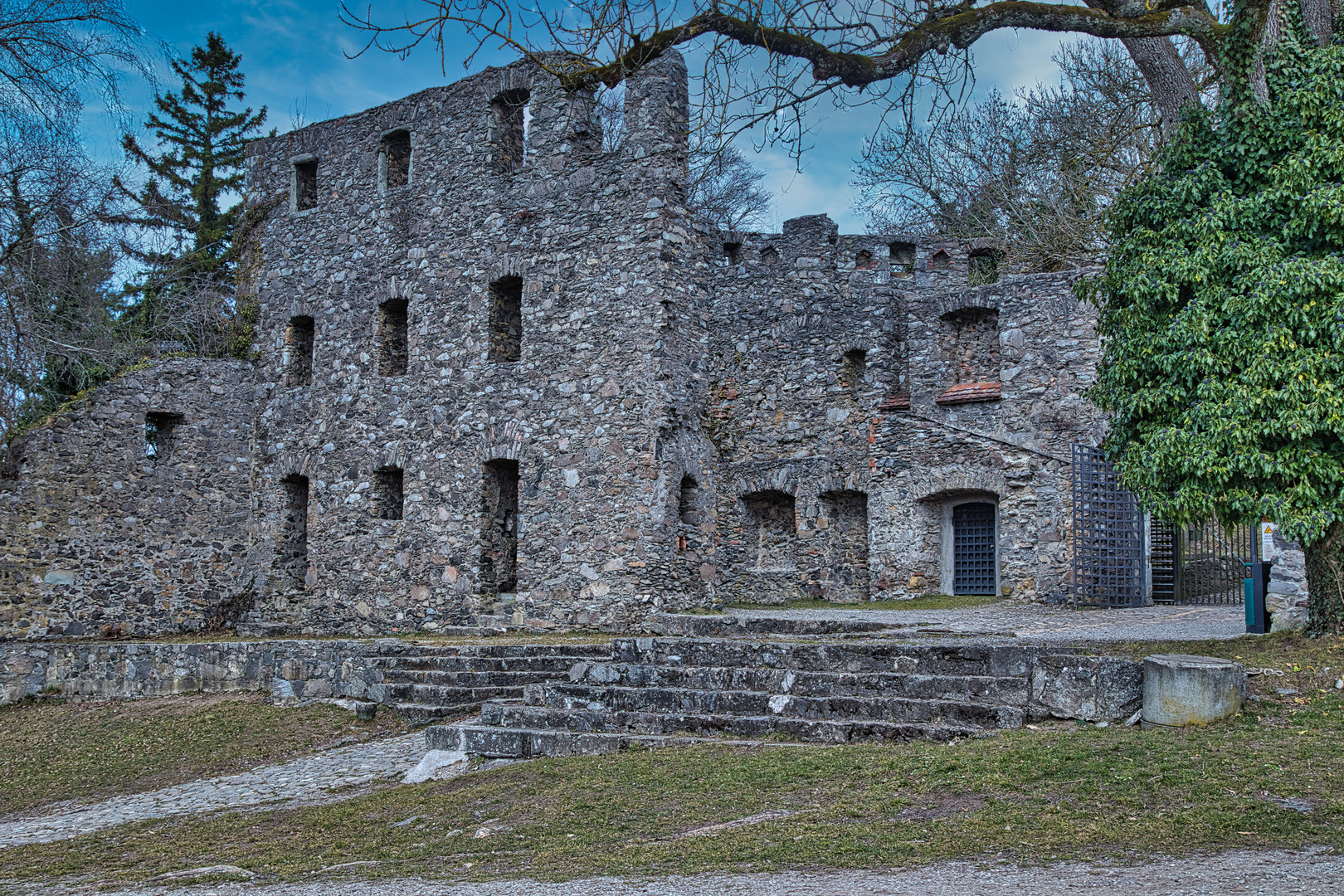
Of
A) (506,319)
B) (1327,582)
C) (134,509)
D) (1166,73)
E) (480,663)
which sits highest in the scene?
(1166,73)

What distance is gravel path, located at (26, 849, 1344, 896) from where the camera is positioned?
4277 millimetres

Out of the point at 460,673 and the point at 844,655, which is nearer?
the point at 844,655

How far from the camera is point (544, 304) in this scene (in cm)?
1391

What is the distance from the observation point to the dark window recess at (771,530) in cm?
1784

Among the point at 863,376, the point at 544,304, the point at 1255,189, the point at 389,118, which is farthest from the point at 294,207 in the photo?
the point at 1255,189

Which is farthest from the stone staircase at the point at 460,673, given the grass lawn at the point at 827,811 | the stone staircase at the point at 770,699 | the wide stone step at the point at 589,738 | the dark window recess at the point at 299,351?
the dark window recess at the point at 299,351

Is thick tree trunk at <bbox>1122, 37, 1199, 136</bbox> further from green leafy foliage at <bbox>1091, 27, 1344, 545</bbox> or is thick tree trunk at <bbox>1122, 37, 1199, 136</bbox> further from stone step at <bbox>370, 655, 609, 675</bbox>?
stone step at <bbox>370, 655, 609, 675</bbox>

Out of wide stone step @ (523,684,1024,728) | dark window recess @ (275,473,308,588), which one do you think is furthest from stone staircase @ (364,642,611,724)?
dark window recess @ (275,473,308,588)

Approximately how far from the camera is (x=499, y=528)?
14.2m

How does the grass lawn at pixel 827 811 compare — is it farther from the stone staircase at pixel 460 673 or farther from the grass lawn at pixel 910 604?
the grass lawn at pixel 910 604

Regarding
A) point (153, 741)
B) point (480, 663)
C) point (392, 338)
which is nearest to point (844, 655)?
point (480, 663)

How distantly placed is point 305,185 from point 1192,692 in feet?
48.5

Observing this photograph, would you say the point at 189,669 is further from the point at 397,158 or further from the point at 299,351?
the point at 397,158

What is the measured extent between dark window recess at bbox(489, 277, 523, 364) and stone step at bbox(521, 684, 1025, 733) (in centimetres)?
636
